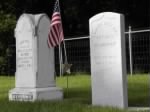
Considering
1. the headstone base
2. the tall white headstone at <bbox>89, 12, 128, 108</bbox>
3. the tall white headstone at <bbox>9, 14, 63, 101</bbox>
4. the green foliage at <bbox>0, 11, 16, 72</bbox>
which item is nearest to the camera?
the tall white headstone at <bbox>89, 12, 128, 108</bbox>

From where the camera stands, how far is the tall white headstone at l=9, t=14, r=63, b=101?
549 inches

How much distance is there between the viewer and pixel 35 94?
536 inches

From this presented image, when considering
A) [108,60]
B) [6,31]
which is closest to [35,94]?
[108,60]

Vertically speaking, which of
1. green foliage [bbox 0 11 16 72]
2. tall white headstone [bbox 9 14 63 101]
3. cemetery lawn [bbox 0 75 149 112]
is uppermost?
green foliage [bbox 0 11 16 72]

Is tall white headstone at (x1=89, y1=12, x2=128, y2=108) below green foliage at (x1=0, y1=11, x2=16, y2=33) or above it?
below

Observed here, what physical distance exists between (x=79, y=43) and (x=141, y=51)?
11.8ft

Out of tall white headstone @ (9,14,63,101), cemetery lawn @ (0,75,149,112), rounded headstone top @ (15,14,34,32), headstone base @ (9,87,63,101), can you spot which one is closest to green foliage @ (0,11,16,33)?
cemetery lawn @ (0,75,149,112)

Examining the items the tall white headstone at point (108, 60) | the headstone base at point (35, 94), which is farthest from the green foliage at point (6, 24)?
the tall white headstone at point (108, 60)

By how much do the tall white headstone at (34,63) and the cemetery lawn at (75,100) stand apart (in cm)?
53

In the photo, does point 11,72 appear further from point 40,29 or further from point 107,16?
point 107,16

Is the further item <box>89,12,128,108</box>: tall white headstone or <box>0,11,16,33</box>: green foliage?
<box>0,11,16,33</box>: green foliage

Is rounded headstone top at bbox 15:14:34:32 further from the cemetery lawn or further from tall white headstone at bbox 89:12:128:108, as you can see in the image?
tall white headstone at bbox 89:12:128:108

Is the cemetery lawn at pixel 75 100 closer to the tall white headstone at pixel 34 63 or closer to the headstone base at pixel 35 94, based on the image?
the headstone base at pixel 35 94

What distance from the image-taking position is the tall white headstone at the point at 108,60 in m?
11.5
